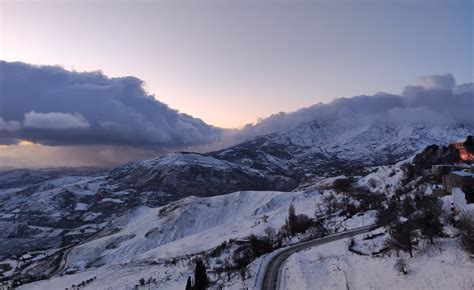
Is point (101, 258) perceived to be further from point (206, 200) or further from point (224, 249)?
point (224, 249)

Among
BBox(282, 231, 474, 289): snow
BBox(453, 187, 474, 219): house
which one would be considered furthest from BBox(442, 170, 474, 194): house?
BBox(282, 231, 474, 289): snow

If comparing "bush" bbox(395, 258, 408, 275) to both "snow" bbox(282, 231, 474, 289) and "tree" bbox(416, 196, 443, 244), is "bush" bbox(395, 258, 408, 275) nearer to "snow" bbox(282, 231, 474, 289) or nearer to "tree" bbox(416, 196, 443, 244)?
"snow" bbox(282, 231, 474, 289)

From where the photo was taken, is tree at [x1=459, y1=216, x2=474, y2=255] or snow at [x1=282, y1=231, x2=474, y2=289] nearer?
snow at [x1=282, y1=231, x2=474, y2=289]

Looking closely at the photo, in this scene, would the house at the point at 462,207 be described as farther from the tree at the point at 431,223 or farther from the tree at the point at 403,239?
the tree at the point at 403,239

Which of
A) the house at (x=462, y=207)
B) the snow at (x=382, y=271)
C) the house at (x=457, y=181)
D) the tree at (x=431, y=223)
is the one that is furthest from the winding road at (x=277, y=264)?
the house at (x=457, y=181)

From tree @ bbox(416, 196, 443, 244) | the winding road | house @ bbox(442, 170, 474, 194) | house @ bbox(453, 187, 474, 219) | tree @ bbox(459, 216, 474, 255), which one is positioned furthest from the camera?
house @ bbox(442, 170, 474, 194)

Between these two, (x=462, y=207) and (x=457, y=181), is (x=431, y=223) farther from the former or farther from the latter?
(x=457, y=181)

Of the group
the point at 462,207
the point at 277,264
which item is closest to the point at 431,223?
the point at 462,207

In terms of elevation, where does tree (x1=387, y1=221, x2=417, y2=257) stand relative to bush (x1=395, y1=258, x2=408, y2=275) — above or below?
above

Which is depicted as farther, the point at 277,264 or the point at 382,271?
the point at 277,264

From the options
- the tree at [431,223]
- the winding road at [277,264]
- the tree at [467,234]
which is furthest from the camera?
the winding road at [277,264]

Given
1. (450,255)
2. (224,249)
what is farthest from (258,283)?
(224,249)

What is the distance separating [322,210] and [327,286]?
77.8 m

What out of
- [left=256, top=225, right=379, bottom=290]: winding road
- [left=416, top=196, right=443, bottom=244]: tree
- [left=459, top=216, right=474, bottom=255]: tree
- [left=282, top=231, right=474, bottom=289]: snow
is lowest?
[left=256, top=225, right=379, bottom=290]: winding road
